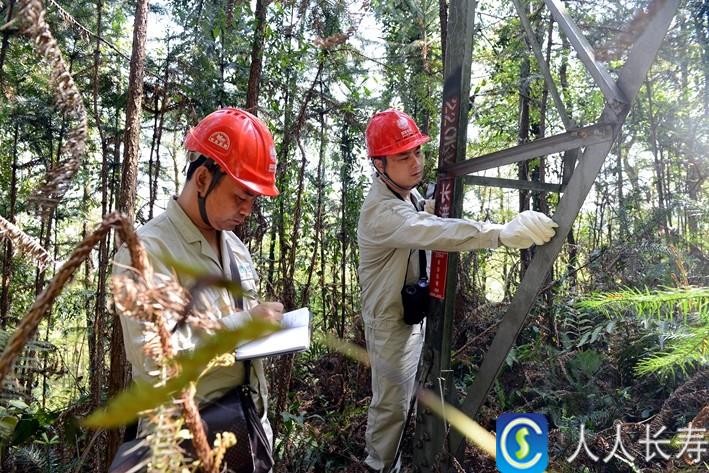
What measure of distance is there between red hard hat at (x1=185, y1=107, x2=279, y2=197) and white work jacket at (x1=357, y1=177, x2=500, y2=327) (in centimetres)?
117

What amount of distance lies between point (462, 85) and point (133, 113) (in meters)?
2.16

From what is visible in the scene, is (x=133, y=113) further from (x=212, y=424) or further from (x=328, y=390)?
(x=328, y=390)

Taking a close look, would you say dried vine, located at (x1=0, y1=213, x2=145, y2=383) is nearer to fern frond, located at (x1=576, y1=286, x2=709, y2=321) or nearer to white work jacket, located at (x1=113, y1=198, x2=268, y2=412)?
white work jacket, located at (x1=113, y1=198, x2=268, y2=412)

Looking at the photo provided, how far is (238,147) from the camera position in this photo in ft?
6.57

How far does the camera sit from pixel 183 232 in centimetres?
195

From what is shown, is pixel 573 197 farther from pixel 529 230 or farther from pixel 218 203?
pixel 218 203

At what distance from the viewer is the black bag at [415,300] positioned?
3471 mm

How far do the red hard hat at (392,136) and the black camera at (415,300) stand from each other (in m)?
0.94

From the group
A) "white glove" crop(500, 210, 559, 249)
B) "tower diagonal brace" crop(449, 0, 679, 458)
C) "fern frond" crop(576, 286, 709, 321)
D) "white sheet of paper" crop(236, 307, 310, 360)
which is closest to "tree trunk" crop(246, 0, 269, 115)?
"white glove" crop(500, 210, 559, 249)

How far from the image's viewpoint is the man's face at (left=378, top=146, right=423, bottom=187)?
3574 millimetres

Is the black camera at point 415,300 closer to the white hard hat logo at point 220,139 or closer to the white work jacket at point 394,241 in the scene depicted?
the white work jacket at point 394,241

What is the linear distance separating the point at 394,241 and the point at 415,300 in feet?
1.66

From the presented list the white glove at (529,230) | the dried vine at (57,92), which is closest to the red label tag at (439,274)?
the white glove at (529,230)

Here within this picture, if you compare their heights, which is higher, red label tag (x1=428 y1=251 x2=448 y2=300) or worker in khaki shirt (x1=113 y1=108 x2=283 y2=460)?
worker in khaki shirt (x1=113 y1=108 x2=283 y2=460)
